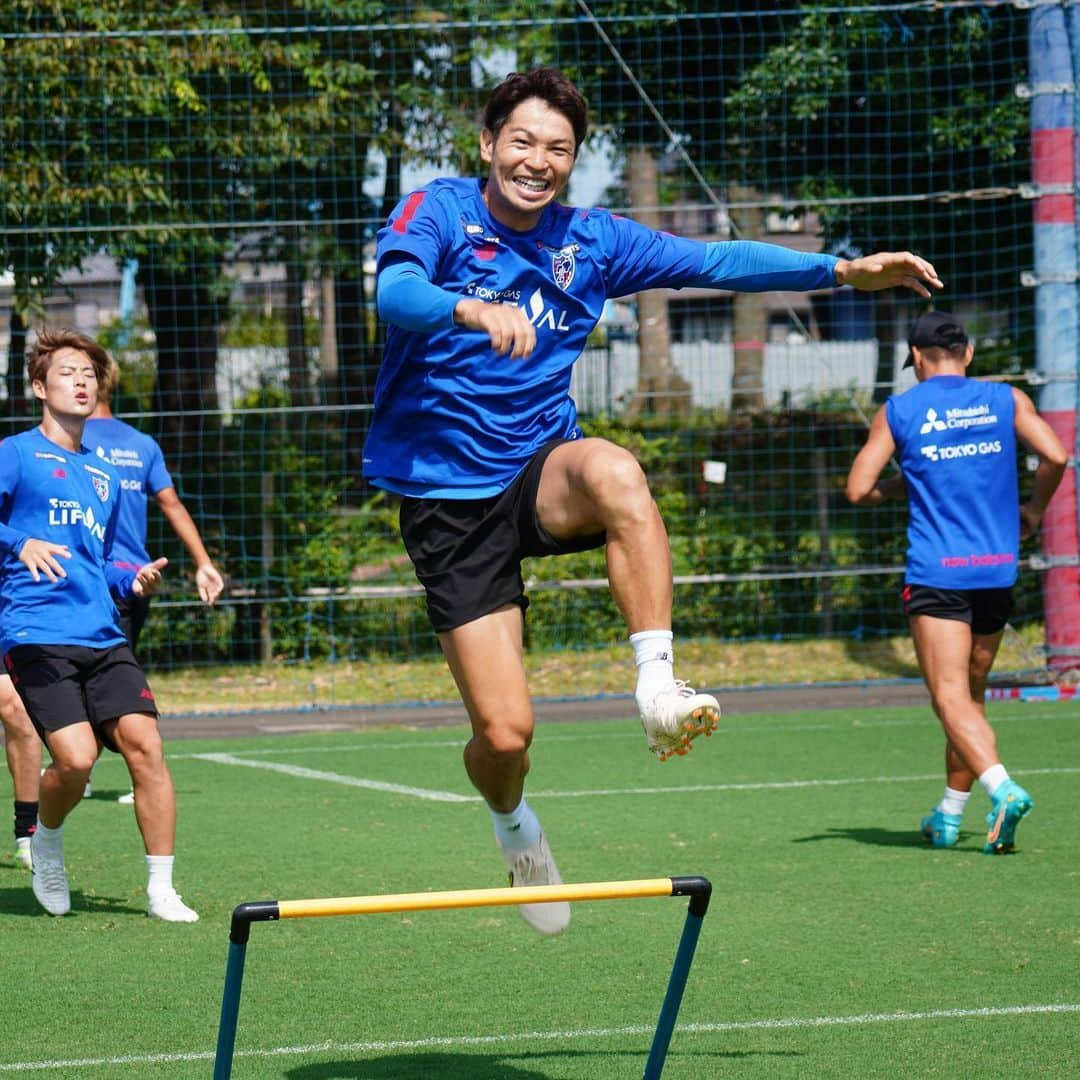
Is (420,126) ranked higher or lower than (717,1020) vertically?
higher

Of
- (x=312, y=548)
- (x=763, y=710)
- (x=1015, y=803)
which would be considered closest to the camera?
(x=1015, y=803)

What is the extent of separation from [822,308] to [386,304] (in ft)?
103

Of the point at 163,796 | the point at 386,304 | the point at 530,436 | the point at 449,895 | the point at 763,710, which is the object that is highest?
the point at 386,304

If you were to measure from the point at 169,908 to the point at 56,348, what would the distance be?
2209 millimetres

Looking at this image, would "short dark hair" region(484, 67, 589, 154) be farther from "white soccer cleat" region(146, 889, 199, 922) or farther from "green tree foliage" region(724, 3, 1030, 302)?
"green tree foliage" region(724, 3, 1030, 302)

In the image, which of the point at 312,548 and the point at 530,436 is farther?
the point at 312,548

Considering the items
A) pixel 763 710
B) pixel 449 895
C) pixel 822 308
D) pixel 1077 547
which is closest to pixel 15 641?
pixel 449 895

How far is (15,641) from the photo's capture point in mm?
6906

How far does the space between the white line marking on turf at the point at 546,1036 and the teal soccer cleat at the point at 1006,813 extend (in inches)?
93.4

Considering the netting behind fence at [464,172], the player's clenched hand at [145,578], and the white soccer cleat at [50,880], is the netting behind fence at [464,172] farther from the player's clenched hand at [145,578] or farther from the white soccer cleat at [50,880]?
the white soccer cleat at [50,880]

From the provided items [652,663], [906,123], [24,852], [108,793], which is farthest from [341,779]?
[906,123]

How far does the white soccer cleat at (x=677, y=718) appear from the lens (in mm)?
4383

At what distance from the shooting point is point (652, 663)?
461cm

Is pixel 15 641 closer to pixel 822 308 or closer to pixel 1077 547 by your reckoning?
pixel 1077 547
